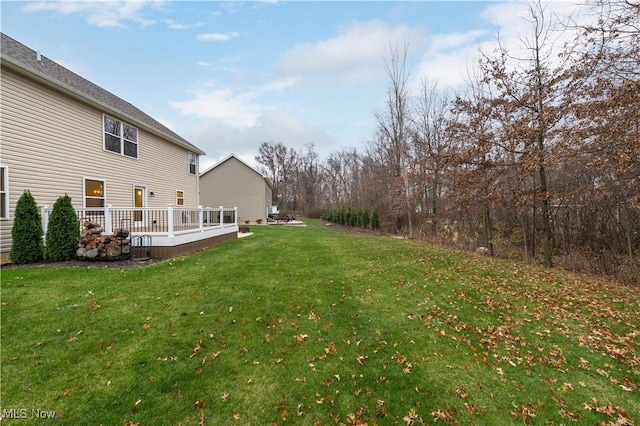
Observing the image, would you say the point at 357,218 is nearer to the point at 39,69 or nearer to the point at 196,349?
the point at 39,69

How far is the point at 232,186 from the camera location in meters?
26.2

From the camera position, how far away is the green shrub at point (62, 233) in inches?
281

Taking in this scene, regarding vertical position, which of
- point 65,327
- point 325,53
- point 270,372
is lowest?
point 270,372

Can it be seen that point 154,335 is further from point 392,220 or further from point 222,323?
point 392,220

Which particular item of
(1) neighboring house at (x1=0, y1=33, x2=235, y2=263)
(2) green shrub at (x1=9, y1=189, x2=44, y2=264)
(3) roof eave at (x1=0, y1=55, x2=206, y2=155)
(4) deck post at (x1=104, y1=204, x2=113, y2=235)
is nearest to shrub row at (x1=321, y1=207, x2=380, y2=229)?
(1) neighboring house at (x1=0, y1=33, x2=235, y2=263)

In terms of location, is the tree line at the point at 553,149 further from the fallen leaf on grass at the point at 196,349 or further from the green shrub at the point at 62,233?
the green shrub at the point at 62,233

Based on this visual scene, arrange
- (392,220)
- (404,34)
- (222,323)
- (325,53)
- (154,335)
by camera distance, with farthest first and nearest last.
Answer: (392,220) → (404,34) → (325,53) → (222,323) → (154,335)

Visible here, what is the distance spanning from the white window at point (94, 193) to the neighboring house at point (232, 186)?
15729 millimetres

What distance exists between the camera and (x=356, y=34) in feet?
44.0

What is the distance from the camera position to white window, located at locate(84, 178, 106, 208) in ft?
32.0

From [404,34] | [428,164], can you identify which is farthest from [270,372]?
[404,34]

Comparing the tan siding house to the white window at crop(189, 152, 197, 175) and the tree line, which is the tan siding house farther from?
the tree line

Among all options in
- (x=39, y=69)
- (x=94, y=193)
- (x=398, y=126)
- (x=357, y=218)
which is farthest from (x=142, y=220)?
(x=357, y=218)

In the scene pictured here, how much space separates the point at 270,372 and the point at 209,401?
689mm
